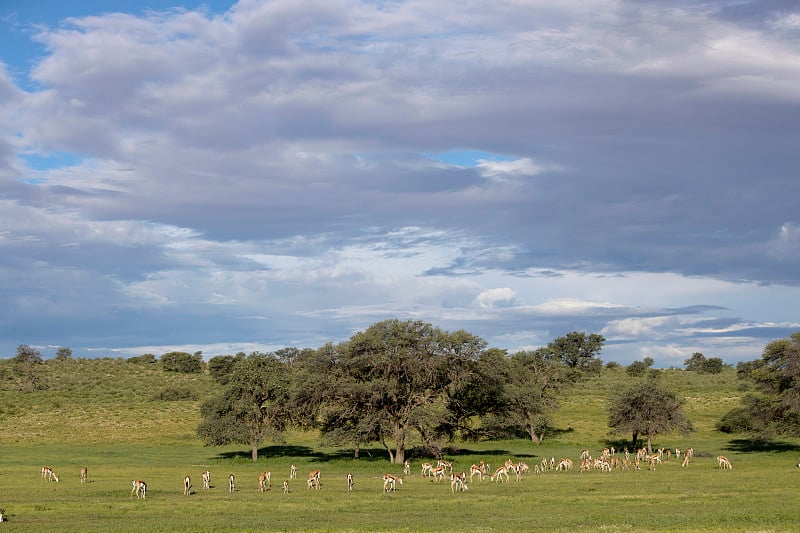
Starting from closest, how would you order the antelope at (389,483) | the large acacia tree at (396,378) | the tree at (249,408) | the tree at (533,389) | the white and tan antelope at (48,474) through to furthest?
the antelope at (389,483)
the white and tan antelope at (48,474)
the large acacia tree at (396,378)
the tree at (249,408)
the tree at (533,389)

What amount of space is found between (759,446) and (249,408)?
153 ft

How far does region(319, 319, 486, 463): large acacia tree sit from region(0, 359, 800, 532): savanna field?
3.35 m

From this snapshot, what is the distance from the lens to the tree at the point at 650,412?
7456cm

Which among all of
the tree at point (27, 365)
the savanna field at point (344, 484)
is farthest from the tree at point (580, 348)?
the tree at point (27, 365)

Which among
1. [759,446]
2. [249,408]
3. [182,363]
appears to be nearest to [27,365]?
[182,363]

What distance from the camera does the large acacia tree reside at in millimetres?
61125

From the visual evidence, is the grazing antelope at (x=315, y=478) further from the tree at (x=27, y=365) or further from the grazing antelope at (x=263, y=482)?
the tree at (x=27, y=365)

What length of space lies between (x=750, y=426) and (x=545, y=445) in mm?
19256

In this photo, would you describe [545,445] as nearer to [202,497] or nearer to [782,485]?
[782,485]

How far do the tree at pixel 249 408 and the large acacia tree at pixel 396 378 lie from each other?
4407 mm

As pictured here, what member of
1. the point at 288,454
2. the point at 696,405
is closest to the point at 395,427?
the point at 288,454

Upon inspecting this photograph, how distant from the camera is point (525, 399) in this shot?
73.7 meters

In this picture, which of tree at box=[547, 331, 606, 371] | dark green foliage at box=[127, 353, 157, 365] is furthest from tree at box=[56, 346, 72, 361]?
tree at box=[547, 331, 606, 371]

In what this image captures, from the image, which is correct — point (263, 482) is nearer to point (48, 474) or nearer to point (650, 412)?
point (48, 474)
